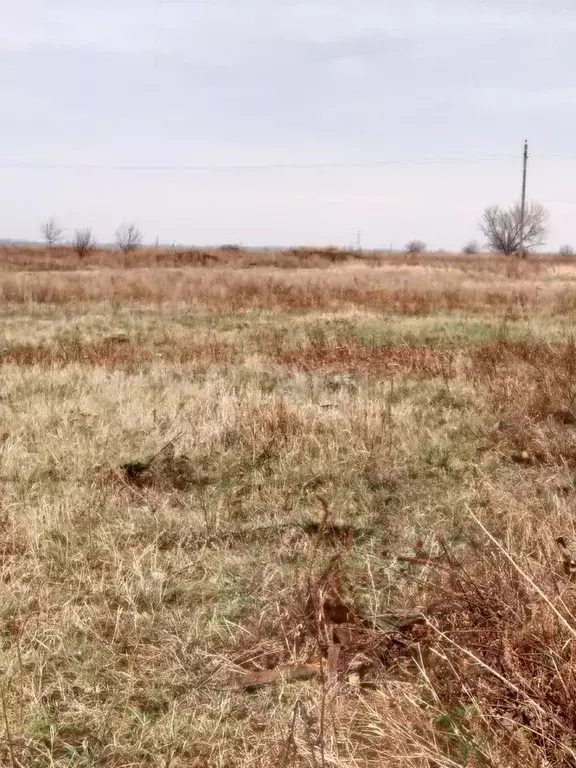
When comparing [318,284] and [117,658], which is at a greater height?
[318,284]

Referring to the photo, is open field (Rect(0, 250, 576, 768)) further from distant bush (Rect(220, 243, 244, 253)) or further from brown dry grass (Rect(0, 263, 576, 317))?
distant bush (Rect(220, 243, 244, 253))

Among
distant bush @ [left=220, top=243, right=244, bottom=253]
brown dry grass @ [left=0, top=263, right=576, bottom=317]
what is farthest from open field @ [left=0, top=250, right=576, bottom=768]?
distant bush @ [left=220, top=243, right=244, bottom=253]

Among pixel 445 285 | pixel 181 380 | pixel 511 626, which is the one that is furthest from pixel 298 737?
pixel 445 285

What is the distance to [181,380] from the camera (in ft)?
24.6

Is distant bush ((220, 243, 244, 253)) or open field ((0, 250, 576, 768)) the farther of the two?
distant bush ((220, 243, 244, 253))

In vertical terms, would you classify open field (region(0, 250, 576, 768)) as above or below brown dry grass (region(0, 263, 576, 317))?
below

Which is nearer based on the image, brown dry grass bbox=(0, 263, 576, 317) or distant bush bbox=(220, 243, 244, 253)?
brown dry grass bbox=(0, 263, 576, 317)

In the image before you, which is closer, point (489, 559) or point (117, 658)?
point (117, 658)

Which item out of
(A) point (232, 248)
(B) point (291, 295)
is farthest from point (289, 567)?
(A) point (232, 248)

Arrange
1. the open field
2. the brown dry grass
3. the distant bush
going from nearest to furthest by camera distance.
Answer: the open field
the brown dry grass
the distant bush

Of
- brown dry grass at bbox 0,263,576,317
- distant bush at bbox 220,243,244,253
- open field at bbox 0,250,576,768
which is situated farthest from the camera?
distant bush at bbox 220,243,244,253

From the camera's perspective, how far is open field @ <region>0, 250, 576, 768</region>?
194cm

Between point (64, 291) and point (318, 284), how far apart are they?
793cm

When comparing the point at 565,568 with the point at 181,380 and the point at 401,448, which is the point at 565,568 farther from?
the point at 181,380
